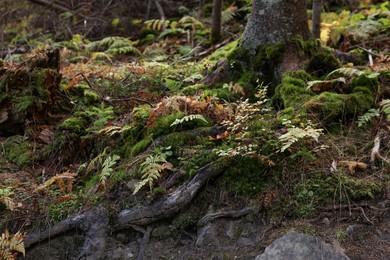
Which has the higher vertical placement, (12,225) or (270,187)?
(270,187)

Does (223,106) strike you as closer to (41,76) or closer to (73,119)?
(73,119)

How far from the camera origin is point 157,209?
15.6 feet

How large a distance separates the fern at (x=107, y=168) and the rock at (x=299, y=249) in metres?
2.01

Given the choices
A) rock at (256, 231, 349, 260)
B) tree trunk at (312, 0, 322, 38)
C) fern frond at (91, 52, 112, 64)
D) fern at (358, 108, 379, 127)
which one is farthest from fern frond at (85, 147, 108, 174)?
tree trunk at (312, 0, 322, 38)

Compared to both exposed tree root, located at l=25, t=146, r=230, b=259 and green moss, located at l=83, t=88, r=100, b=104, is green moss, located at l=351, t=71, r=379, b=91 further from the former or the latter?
green moss, located at l=83, t=88, r=100, b=104

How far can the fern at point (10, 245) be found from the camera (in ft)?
15.0

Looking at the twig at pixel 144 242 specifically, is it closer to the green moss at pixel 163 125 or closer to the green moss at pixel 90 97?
the green moss at pixel 163 125

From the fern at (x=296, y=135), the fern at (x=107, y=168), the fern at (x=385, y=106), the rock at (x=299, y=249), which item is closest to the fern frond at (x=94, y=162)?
the fern at (x=107, y=168)

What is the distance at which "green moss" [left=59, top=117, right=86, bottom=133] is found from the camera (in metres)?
6.52

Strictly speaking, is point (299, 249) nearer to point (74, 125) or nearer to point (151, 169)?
point (151, 169)

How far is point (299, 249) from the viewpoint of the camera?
4.03m

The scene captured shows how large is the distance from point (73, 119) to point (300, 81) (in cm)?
337

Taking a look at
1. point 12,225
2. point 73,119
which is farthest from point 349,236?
point 73,119

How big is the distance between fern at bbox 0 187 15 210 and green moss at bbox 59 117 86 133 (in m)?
1.34
